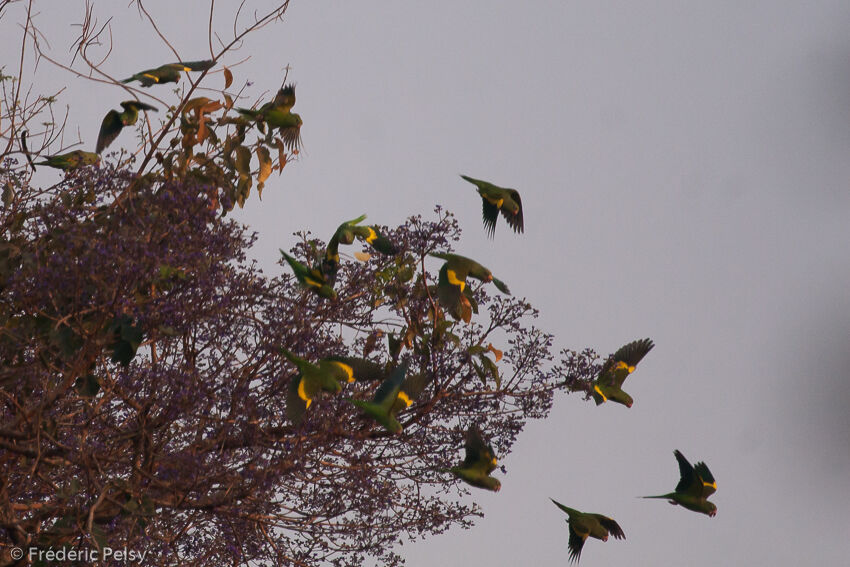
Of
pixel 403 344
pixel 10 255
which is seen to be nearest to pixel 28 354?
pixel 10 255

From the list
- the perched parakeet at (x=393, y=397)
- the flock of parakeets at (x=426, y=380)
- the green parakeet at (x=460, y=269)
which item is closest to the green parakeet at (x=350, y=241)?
the flock of parakeets at (x=426, y=380)

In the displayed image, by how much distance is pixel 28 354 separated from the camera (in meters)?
3.91

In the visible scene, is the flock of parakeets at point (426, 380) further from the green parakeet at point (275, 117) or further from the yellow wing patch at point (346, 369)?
the green parakeet at point (275, 117)

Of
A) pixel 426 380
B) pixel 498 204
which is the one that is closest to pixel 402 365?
pixel 426 380

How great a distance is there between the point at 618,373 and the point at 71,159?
228 cm

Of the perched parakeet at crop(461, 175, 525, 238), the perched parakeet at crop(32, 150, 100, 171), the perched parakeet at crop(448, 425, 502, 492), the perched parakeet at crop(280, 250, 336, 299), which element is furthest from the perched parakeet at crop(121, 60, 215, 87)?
the perched parakeet at crop(448, 425, 502, 492)

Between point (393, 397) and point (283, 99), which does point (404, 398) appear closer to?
point (393, 397)

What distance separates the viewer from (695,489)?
12.2ft

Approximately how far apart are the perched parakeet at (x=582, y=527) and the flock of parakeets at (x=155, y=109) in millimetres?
1698

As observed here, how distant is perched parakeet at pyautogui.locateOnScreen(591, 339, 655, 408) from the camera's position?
3617mm

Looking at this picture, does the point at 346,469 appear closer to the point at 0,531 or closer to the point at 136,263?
the point at 136,263

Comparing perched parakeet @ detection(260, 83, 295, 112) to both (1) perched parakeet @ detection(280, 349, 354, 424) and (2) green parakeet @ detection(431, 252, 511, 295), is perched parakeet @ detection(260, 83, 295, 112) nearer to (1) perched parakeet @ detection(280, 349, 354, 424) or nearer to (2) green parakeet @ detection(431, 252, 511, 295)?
(2) green parakeet @ detection(431, 252, 511, 295)

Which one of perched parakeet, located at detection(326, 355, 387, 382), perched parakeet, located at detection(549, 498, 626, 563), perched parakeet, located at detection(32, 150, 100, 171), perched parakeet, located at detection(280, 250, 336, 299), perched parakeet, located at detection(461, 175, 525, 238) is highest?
perched parakeet, located at detection(32, 150, 100, 171)

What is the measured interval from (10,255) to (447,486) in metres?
1.81
